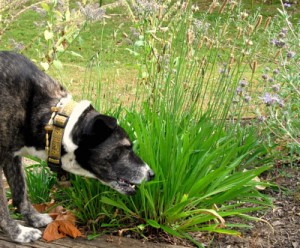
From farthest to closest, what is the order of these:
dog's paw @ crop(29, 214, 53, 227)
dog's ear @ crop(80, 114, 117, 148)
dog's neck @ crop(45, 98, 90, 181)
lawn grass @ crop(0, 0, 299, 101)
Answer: lawn grass @ crop(0, 0, 299, 101), dog's paw @ crop(29, 214, 53, 227), dog's neck @ crop(45, 98, 90, 181), dog's ear @ crop(80, 114, 117, 148)

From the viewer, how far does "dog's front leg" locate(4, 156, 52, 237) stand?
13.0 ft

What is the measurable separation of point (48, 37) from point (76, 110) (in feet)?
4.56

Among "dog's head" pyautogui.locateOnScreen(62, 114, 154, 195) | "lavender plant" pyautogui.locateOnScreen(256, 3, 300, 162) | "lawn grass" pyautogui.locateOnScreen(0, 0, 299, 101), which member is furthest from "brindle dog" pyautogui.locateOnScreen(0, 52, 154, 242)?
"lawn grass" pyautogui.locateOnScreen(0, 0, 299, 101)

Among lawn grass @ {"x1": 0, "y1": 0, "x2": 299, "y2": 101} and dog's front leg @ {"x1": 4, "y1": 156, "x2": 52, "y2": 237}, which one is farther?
lawn grass @ {"x1": 0, "y1": 0, "x2": 299, "y2": 101}

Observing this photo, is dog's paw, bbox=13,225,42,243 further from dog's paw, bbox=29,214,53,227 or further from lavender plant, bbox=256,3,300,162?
lavender plant, bbox=256,3,300,162

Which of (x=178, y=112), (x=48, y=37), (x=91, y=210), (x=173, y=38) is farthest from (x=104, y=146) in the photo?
(x=48, y=37)

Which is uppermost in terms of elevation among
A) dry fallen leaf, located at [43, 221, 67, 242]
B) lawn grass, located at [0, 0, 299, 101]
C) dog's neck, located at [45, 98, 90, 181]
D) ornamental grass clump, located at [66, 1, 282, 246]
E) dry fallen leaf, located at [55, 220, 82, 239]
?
dog's neck, located at [45, 98, 90, 181]

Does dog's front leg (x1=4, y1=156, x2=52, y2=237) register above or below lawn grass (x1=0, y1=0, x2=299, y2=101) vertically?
above

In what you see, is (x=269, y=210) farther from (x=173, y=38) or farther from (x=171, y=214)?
(x=173, y=38)

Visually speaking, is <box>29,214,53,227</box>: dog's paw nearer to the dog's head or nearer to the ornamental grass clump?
the ornamental grass clump

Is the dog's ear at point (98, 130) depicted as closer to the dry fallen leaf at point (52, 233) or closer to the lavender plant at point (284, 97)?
the dry fallen leaf at point (52, 233)

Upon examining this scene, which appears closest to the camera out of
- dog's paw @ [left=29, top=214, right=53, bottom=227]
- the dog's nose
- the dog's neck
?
the dog's neck

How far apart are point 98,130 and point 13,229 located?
1.01 meters

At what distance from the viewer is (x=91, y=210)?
3.79 meters
